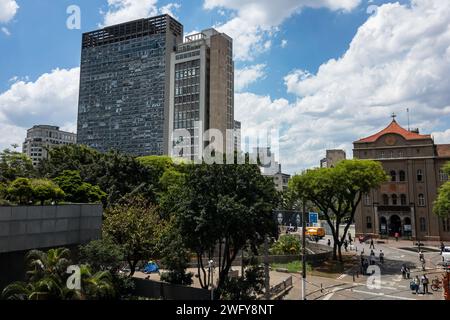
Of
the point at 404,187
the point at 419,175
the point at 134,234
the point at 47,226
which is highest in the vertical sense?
the point at 419,175

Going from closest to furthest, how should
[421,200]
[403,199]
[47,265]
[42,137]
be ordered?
1. [47,265]
2. [421,200]
3. [403,199]
4. [42,137]

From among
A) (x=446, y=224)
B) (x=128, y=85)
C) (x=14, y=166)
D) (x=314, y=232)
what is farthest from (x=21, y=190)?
(x=128, y=85)

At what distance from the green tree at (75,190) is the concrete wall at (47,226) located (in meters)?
5.12

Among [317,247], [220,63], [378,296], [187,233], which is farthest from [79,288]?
[220,63]

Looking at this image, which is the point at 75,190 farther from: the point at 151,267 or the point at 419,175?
the point at 419,175

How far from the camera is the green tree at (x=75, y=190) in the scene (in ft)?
98.2

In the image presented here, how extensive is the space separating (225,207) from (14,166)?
102 ft

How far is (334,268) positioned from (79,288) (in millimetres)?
27716

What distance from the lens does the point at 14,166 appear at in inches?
1650

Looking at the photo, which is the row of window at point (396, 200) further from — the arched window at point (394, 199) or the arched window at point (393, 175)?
the arched window at point (393, 175)

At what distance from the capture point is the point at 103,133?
120438 millimetres

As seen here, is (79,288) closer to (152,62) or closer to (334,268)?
(334,268)

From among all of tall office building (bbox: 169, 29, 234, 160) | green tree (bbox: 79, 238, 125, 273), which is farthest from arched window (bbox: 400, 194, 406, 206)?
green tree (bbox: 79, 238, 125, 273)
